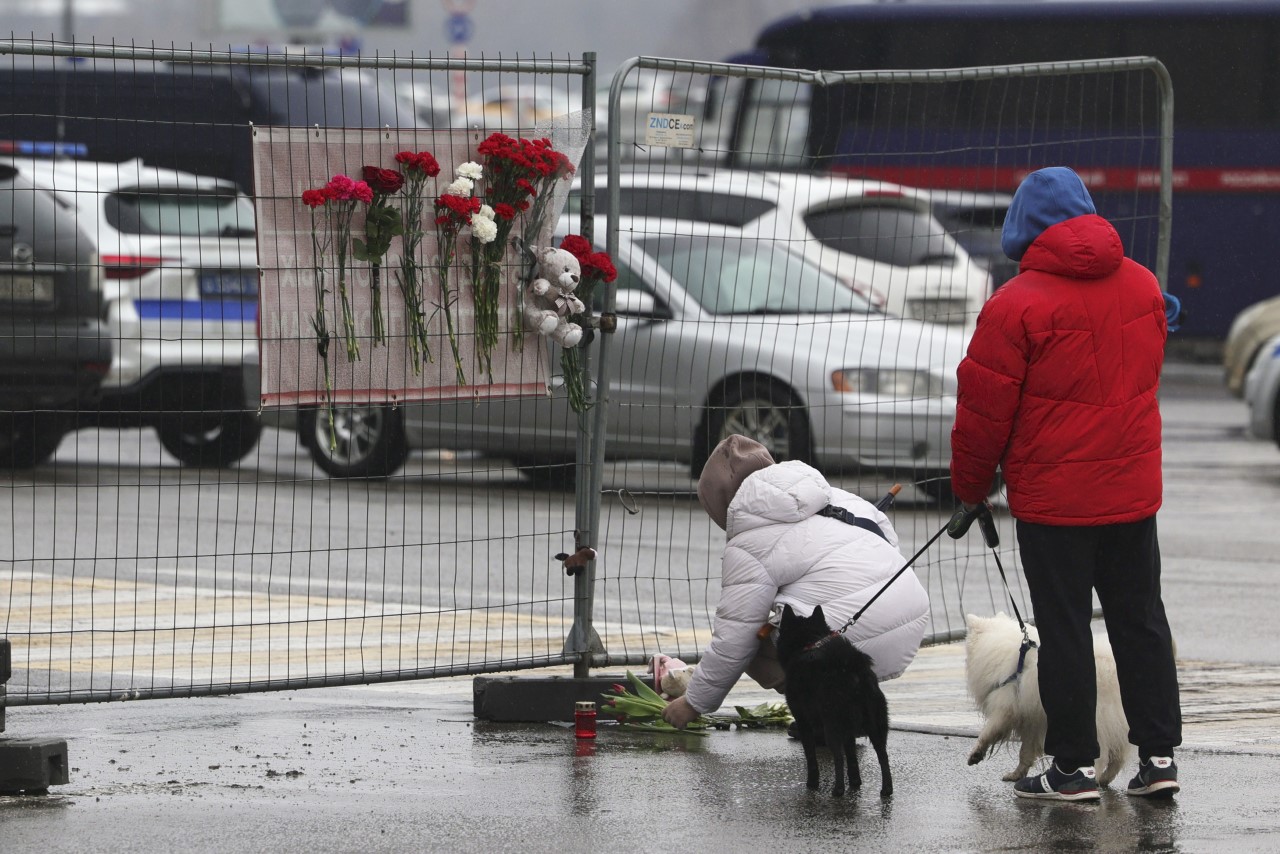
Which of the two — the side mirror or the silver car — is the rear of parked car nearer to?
the silver car

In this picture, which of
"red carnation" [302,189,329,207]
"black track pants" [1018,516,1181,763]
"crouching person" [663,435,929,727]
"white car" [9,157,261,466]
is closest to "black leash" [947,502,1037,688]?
"black track pants" [1018,516,1181,763]

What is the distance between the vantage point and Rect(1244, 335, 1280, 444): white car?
55.8 ft

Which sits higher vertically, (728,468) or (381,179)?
(381,179)

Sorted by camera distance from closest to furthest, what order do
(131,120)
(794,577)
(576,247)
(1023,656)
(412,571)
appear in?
(1023,656), (794,577), (131,120), (576,247), (412,571)

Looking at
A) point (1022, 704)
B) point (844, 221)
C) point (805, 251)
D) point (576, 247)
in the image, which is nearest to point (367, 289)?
point (576, 247)

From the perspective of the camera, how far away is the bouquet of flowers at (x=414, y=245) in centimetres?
683

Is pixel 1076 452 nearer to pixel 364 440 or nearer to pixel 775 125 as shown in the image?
pixel 775 125

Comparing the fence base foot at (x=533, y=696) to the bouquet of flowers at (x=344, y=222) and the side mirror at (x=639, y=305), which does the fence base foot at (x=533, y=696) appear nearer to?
the bouquet of flowers at (x=344, y=222)

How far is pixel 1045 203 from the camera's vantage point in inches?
238

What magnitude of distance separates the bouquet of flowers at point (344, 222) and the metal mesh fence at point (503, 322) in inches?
1.5

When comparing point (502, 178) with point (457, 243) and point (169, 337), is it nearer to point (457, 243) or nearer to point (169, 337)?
point (457, 243)

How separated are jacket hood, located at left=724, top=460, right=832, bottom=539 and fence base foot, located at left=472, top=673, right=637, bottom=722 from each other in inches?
39.7

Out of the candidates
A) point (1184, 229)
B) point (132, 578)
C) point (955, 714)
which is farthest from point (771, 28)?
point (955, 714)

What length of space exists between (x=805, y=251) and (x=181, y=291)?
8.23 ft
